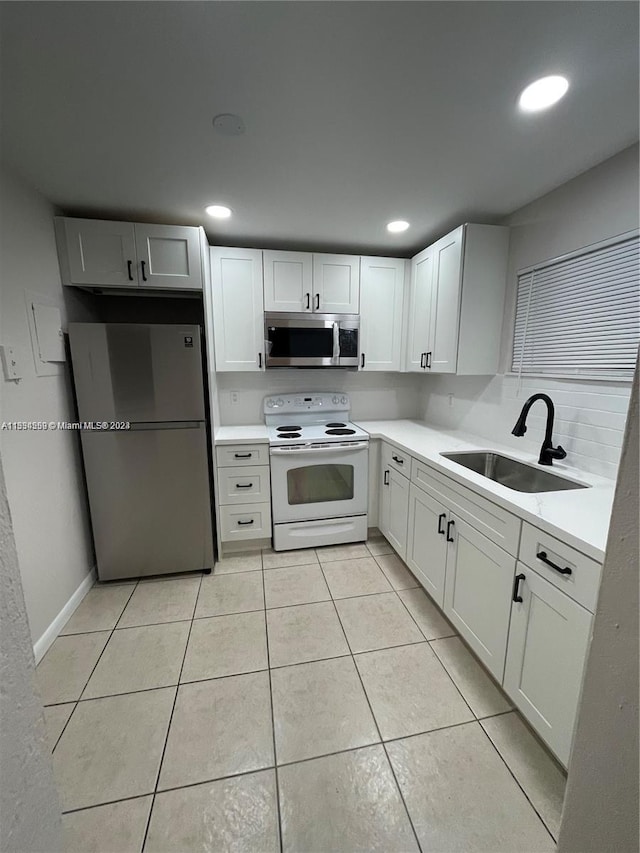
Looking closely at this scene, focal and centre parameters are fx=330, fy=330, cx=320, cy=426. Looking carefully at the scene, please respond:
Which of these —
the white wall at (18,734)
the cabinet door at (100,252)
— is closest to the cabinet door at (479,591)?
the white wall at (18,734)

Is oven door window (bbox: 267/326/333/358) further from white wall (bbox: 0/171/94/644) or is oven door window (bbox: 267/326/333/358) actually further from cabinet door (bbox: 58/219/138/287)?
white wall (bbox: 0/171/94/644)

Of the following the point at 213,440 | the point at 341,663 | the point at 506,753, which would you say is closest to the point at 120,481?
the point at 213,440

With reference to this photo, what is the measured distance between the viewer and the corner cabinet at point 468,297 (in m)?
2.11

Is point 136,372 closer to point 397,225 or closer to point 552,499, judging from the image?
point 397,225

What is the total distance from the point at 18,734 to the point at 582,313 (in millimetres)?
2418

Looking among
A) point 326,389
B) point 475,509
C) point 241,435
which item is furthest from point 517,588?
point 326,389

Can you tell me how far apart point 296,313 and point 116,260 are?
121 centimetres

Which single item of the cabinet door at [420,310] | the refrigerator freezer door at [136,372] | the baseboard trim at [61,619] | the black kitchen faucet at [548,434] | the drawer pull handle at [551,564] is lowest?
the baseboard trim at [61,619]

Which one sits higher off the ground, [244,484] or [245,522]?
[244,484]

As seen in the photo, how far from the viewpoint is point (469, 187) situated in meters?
1.79

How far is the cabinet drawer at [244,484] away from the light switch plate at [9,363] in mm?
1243

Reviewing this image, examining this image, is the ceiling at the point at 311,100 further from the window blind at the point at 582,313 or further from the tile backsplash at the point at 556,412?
the tile backsplash at the point at 556,412

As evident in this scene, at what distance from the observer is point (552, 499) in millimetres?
1336

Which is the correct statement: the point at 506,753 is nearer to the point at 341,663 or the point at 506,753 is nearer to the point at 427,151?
the point at 341,663
